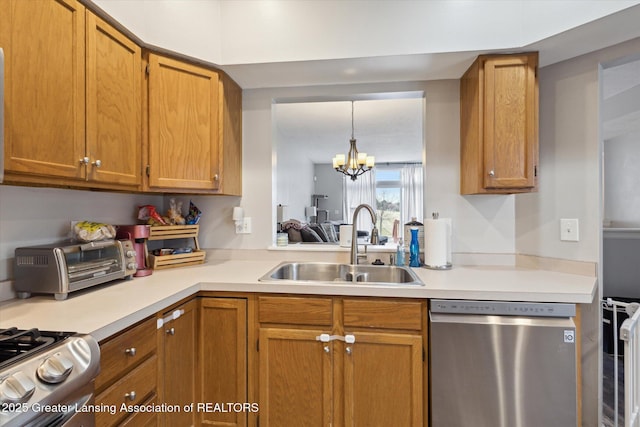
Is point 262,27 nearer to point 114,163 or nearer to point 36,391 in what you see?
point 114,163

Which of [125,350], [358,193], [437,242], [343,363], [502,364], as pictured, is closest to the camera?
[125,350]

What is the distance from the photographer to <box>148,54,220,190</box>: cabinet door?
5.27ft

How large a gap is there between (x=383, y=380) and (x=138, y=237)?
147 cm

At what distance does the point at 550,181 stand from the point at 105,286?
7.94 feet

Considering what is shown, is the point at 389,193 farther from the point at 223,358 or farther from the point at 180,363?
the point at 180,363

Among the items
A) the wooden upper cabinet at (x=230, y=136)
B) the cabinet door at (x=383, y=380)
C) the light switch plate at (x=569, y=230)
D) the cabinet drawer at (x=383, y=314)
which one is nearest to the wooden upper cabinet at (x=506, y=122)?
the light switch plate at (x=569, y=230)

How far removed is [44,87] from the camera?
3.58 ft

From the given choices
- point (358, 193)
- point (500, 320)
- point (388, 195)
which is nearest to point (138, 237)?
point (500, 320)

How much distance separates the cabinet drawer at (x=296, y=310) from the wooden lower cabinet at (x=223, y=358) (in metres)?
0.11

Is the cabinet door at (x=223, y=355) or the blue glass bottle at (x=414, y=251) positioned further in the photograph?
the blue glass bottle at (x=414, y=251)

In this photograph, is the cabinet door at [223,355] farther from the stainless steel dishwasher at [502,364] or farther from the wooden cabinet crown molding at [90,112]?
the stainless steel dishwasher at [502,364]

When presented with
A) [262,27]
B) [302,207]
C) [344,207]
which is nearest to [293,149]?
[302,207]

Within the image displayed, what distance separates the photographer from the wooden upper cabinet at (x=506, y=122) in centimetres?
161

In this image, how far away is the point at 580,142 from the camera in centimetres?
166
